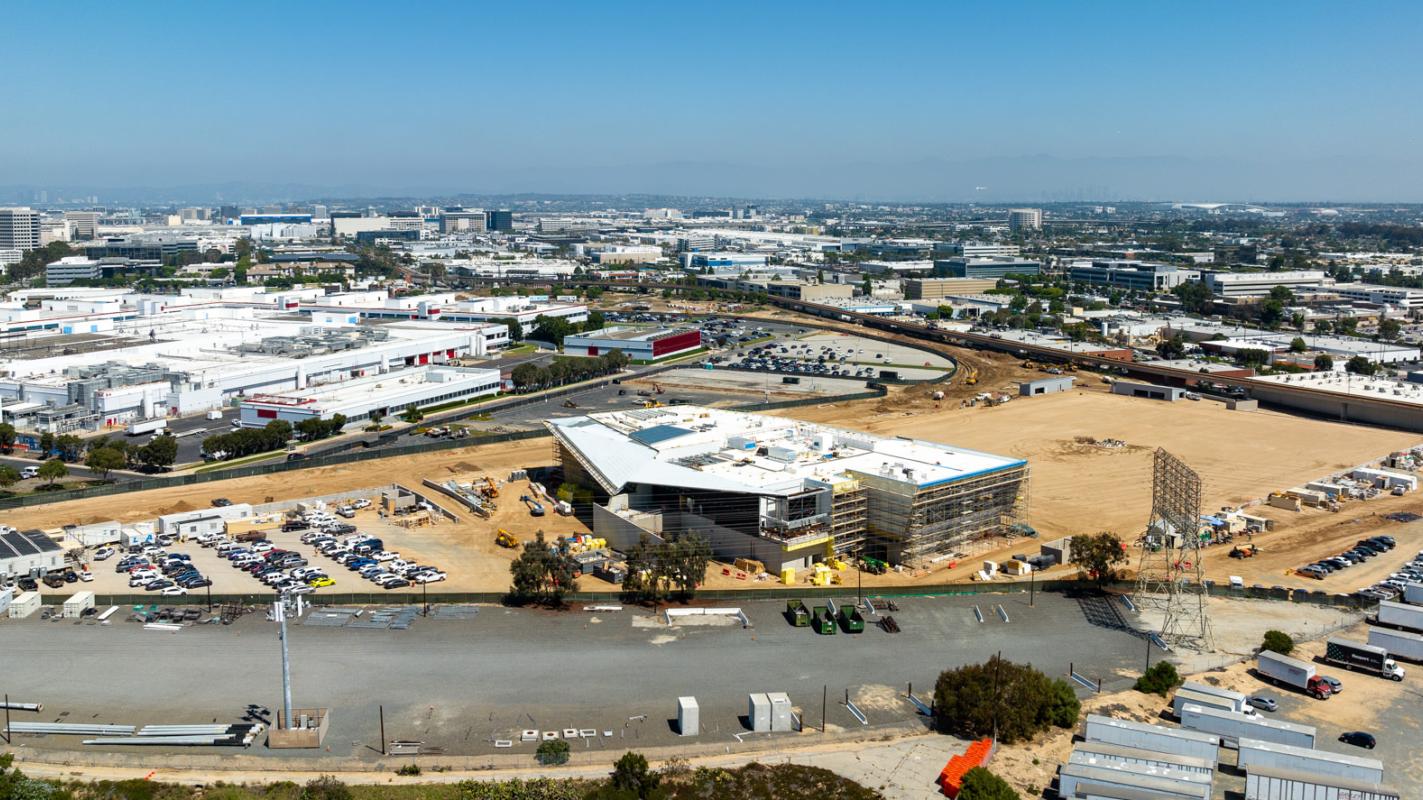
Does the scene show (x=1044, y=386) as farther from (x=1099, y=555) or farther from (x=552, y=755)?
(x=552, y=755)

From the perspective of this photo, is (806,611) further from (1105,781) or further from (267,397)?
(267,397)

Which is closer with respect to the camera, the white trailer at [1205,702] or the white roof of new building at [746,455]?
the white trailer at [1205,702]

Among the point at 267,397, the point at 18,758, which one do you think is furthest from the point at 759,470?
the point at 267,397

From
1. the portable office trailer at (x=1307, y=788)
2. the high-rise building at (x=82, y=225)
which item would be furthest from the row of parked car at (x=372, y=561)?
the high-rise building at (x=82, y=225)

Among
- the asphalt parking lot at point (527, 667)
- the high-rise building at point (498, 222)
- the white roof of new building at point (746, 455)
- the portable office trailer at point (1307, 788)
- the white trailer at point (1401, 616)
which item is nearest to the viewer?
the portable office trailer at point (1307, 788)

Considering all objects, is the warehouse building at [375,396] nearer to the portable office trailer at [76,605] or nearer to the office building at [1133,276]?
the portable office trailer at [76,605]

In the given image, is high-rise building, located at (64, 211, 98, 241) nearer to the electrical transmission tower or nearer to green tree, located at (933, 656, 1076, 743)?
the electrical transmission tower

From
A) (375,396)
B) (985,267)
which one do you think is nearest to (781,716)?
(375,396)
